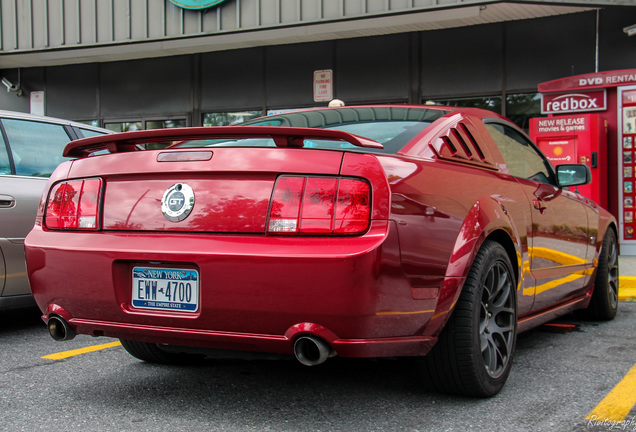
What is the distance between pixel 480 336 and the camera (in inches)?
116

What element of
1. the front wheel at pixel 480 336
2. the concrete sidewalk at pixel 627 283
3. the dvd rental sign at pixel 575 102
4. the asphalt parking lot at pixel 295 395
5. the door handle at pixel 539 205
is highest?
the dvd rental sign at pixel 575 102

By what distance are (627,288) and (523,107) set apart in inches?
208

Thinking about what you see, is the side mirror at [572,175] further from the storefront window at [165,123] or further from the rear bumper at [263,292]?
the storefront window at [165,123]

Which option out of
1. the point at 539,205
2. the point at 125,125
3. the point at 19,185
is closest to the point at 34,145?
the point at 19,185

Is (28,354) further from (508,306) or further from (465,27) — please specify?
(465,27)

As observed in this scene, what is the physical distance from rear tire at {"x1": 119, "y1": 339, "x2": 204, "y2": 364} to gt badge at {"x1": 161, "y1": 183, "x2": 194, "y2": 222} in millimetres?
1084

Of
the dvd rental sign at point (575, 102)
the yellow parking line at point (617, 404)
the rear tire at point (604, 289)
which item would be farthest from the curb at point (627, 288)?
the dvd rental sign at point (575, 102)

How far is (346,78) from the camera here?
1250 cm

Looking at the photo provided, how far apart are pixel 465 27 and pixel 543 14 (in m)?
1.35

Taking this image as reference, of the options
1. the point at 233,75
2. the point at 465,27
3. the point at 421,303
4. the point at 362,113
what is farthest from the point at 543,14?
the point at 421,303

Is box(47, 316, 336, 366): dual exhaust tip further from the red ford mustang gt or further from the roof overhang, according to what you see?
the roof overhang

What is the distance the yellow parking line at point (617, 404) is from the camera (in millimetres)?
2713

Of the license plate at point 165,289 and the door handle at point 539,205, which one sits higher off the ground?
the door handle at point 539,205

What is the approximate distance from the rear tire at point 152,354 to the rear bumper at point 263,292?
724mm
